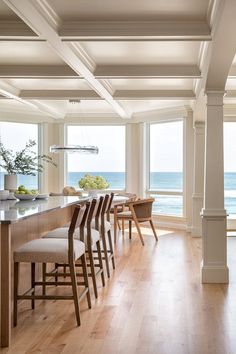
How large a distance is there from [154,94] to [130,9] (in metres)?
3.51

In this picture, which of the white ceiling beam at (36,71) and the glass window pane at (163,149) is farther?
the glass window pane at (163,149)

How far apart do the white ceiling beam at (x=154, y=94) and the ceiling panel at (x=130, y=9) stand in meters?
3.28

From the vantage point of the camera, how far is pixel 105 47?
16.1 feet

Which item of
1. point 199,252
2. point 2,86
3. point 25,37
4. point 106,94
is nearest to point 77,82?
point 106,94

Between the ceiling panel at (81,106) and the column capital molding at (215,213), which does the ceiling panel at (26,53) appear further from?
the ceiling panel at (81,106)

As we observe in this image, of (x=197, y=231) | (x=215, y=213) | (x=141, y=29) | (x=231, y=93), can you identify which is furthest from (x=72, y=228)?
(x=197, y=231)

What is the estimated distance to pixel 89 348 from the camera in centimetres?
311

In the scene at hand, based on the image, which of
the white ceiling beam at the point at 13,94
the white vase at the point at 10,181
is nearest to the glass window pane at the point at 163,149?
the white ceiling beam at the point at 13,94

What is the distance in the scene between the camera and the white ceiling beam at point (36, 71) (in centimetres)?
583

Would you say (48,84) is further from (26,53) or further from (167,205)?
(167,205)

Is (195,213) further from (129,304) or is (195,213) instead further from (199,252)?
(129,304)

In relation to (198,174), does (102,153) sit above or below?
above

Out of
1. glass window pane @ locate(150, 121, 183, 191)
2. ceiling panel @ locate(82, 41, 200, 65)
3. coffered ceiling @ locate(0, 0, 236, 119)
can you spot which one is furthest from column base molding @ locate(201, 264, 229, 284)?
glass window pane @ locate(150, 121, 183, 191)

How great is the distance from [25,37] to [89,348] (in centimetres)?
277
